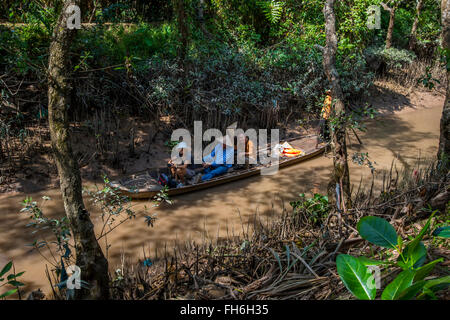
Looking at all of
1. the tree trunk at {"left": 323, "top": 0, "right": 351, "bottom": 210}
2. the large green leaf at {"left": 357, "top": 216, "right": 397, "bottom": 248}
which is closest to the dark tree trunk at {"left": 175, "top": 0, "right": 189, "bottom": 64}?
the tree trunk at {"left": 323, "top": 0, "right": 351, "bottom": 210}

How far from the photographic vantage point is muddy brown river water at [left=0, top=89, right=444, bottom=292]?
14.8 ft

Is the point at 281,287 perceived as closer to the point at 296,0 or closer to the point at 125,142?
the point at 125,142

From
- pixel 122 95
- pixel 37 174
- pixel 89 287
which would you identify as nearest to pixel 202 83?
pixel 122 95

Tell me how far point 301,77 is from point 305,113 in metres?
1.02

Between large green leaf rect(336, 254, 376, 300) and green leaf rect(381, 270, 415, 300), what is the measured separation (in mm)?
62

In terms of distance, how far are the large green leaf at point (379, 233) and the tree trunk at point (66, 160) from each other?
1.79m

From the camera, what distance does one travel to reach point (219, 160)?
22.1 ft

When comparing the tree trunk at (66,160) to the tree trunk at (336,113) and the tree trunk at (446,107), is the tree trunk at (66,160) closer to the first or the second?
the tree trunk at (336,113)

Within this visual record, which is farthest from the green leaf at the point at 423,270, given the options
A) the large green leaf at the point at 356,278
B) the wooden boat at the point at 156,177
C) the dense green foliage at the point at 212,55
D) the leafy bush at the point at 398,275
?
the dense green foliage at the point at 212,55

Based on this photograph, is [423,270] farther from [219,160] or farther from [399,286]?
[219,160]

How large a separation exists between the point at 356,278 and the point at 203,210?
4.28 meters

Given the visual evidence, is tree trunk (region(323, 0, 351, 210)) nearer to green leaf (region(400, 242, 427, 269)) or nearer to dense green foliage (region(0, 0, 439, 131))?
dense green foliage (region(0, 0, 439, 131))

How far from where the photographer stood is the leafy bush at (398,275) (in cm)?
134

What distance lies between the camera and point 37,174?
6312mm
